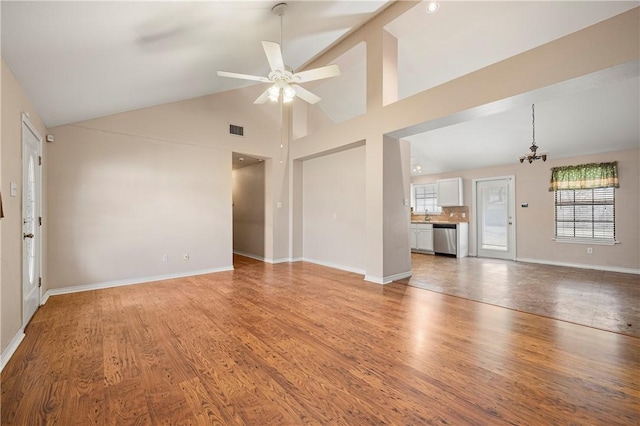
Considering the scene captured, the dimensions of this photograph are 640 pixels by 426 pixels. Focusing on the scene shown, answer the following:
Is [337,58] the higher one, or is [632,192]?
[337,58]

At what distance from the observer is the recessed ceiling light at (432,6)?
143 inches

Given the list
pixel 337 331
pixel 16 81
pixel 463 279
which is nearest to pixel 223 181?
pixel 16 81

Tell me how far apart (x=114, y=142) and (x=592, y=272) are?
28.8 feet

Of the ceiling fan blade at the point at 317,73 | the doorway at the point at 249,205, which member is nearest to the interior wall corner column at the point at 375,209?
the ceiling fan blade at the point at 317,73

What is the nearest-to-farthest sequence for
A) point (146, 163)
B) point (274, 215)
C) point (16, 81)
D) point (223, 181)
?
point (16, 81) → point (146, 163) → point (223, 181) → point (274, 215)

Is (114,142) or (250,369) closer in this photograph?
(250,369)

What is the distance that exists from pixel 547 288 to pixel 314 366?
4068mm

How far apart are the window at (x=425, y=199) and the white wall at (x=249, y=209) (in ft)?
16.6

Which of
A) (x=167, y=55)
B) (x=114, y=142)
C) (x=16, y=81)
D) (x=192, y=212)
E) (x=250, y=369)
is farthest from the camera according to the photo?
(x=192, y=212)

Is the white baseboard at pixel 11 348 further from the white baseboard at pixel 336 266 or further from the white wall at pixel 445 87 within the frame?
the white baseboard at pixel 336 266

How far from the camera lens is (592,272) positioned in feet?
17.3

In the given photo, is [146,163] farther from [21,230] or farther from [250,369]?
[250,369]

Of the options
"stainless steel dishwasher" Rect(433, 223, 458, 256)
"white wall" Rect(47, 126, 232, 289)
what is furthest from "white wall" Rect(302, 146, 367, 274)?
"stainless steel dishwasher" Rect(433, 223, 458, 256)

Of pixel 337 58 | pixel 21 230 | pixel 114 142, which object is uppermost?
pixel 337 58
